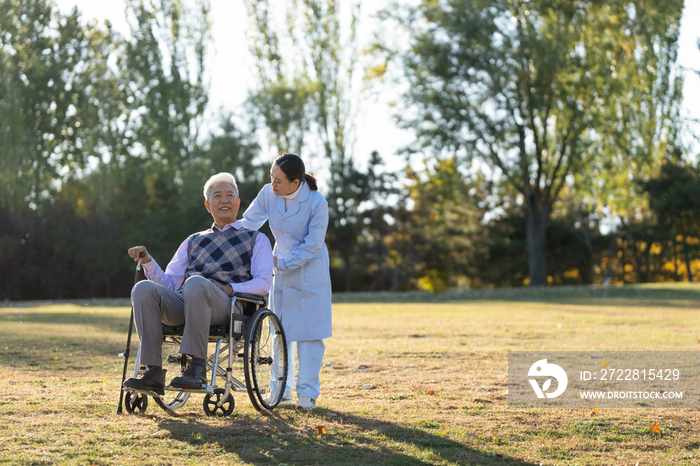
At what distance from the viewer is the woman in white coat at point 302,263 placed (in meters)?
4.49

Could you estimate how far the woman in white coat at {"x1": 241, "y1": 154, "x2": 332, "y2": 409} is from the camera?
4.49 m

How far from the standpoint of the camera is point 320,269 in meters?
4.57

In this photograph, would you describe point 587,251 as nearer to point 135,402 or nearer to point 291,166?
point 291,166

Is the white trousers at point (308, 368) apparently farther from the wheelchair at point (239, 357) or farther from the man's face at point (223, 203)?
the man's face at point (223, 203)

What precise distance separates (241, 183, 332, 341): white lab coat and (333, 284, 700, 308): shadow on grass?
11.3 m

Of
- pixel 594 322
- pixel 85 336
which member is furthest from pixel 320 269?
pixel 594 322

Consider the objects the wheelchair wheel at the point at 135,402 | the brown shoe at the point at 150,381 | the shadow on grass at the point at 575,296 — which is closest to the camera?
the brown shoe at the point at 150,381

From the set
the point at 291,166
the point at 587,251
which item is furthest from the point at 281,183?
the point at 587,251

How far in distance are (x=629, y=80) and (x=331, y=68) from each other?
413 inches

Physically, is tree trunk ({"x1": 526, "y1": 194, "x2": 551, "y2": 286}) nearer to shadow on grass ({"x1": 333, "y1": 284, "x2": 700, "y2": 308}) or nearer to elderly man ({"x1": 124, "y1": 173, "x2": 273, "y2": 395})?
Result: shadow on grass ({"x1": 333, "y1": 284, "x2": 700, "y2": 308})

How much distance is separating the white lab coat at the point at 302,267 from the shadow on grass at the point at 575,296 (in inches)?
443

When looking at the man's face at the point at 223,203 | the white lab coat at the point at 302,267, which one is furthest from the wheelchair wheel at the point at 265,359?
the man's face at the point at 223,203

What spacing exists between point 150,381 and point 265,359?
0.76 metres

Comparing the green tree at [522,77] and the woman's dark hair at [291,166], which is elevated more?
the green tree at [522,77]
